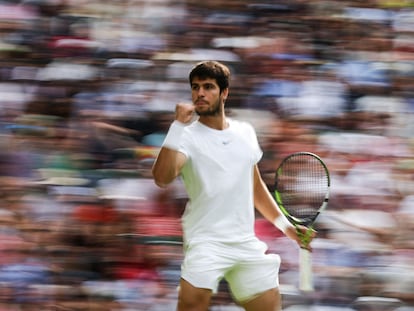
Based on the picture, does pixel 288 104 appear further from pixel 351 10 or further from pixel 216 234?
pixel 216 234

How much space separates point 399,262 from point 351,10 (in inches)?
85.3

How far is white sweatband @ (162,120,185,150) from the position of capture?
3982 mm

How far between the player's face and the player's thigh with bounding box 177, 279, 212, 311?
763 millimetres

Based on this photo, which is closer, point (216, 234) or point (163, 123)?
point (216, 234)

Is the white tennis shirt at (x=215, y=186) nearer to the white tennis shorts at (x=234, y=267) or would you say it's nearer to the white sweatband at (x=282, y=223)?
the white tennis shorts at (x=234, y=267)

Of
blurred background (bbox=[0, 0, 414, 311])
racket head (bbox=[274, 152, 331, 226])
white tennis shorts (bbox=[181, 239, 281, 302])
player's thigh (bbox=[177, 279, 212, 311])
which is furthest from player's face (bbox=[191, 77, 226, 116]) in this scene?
blurred background (bbox=[0, 0, 414, 311])

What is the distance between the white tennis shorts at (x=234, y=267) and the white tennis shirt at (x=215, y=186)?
49mm

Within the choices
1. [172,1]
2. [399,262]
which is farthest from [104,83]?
[399,262]

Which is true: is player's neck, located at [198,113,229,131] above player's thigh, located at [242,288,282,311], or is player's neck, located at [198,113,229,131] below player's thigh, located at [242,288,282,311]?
above

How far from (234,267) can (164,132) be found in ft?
6.26

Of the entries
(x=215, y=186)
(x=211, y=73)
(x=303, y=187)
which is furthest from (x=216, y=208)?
(x=303, y=187)

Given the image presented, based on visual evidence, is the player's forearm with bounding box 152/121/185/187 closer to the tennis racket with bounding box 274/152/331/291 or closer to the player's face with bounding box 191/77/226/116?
the player's face with bounding box 191/77/226/116

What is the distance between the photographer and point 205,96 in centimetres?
422

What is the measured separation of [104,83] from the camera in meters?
6.27
